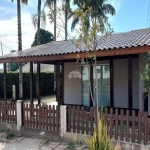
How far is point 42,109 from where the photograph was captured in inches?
277

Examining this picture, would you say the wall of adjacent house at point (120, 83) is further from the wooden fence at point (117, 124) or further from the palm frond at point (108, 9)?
the palm frond at point (108, 9)

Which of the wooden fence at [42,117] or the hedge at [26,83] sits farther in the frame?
the hedge at [26,83]

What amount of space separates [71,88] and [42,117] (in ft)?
16.2

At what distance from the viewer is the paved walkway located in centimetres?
598

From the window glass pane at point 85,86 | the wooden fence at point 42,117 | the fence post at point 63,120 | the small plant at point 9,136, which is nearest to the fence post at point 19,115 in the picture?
the wooden fence at point 42,117

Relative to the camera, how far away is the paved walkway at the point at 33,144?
598 centimetres

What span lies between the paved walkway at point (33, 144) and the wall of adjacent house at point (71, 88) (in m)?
5.07

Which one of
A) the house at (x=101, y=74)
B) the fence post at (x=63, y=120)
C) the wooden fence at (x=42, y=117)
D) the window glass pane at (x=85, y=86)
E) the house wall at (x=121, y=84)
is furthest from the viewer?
the window glass pane at (x=85, y=86)

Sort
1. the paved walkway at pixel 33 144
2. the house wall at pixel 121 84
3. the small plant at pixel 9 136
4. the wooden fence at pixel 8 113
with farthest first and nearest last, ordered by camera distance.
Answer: the house wall at pixel 121 84, the wooden fence at pixel 8 113, the small plant at pixel 9 136, the paved walkway at pixel 33 144

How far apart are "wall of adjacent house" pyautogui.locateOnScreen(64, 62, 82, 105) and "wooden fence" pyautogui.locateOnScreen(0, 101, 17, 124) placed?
4.61 metres

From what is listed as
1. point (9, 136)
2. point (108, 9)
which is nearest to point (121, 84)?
point (9, 136)

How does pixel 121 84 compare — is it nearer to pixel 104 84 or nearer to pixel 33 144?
pixel 104 84

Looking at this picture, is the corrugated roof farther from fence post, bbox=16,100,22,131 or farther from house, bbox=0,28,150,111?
fence post, bbox=16,100,22,131

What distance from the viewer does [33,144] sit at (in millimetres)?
6395
